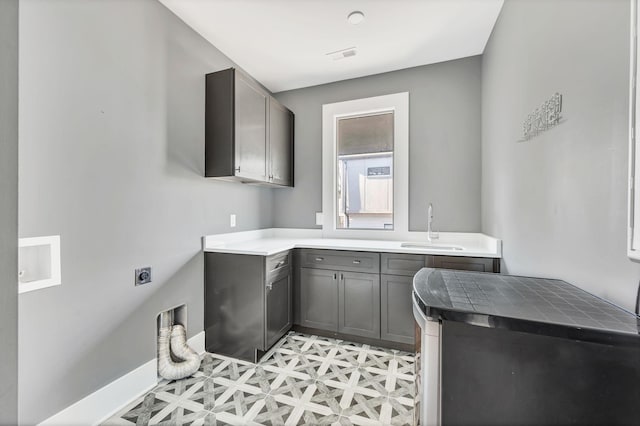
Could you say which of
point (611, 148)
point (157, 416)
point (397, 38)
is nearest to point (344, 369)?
point (157, 416)

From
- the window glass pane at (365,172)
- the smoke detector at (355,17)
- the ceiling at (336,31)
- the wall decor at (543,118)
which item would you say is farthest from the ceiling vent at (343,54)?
the wall decor at (543,118)

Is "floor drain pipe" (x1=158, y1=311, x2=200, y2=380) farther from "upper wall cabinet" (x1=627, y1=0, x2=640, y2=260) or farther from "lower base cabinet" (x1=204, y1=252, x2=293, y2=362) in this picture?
"upper wall cabinet" (x1=627, y1=0, x2=640, y2=260)

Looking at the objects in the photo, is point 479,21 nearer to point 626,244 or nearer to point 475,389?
point 626,244

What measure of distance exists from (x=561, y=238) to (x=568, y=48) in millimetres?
838

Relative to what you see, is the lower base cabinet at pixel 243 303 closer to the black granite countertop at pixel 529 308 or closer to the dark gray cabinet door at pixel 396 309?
the dark gray cabinet door at pixel 396 309

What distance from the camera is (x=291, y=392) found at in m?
1.76

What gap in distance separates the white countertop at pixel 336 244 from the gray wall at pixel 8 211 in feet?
5.13

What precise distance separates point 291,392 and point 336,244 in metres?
1.23

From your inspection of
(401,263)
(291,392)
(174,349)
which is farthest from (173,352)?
(401,263)

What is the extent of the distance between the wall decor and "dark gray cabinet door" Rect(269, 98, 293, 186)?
2.10 metres

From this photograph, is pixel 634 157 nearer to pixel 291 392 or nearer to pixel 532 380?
pixel 532 380

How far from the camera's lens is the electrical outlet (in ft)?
5.80

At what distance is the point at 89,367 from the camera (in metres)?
1.49

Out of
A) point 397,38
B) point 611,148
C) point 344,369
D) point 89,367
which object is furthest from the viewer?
point 397,38
